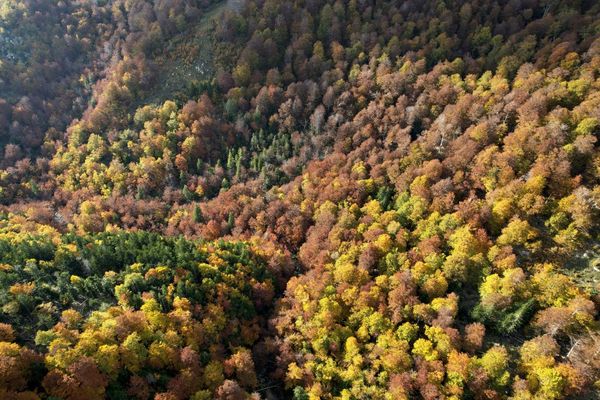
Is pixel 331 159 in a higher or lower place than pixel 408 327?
higher

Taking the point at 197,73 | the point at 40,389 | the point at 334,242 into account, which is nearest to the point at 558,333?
the point at 334,242

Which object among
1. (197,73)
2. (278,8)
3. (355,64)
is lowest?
(355,64)

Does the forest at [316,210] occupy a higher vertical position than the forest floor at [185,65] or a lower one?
lower

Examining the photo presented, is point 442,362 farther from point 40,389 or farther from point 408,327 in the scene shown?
point 40,389

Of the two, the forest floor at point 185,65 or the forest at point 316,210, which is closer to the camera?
the forest at point 316,210
